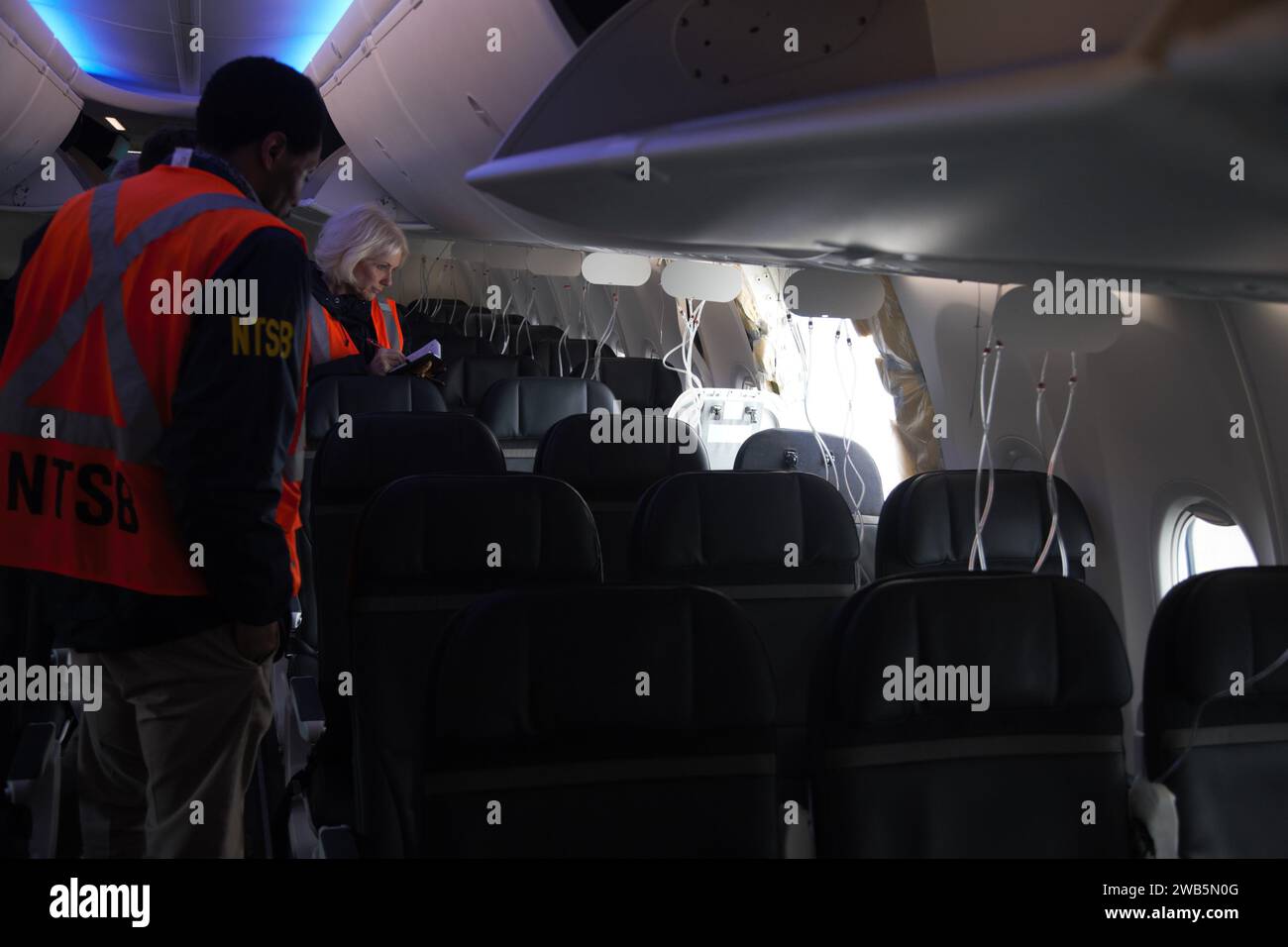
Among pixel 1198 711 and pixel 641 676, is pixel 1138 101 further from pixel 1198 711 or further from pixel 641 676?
pixel 1198 711

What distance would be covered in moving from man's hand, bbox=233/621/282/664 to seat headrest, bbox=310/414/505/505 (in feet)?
6.20

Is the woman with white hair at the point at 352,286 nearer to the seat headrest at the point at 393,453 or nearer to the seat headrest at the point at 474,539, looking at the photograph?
the seat headrest at the point at 393,453

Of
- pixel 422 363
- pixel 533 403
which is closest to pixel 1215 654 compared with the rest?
pixel 422 363

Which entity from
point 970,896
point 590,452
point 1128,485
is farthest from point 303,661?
point 1128,485

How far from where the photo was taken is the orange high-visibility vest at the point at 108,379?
205 cm

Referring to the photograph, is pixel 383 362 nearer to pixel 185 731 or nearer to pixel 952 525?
pixel 952 525

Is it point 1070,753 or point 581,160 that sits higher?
point 581,160

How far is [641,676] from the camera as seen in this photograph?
2125 mm

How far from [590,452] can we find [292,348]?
2695mm

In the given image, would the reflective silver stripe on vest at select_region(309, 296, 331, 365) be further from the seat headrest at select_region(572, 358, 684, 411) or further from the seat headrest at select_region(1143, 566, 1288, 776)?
the seat headrest at select_region(572, 358, 684, 411)

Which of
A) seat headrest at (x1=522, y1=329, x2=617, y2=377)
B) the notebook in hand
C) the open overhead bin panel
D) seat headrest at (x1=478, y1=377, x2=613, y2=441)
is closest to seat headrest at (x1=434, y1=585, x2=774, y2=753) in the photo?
the open overhead bin panel

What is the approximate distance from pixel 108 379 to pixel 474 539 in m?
1.21

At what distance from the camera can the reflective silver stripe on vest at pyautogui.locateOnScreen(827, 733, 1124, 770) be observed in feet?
7.05

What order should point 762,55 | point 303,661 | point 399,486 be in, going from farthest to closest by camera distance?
point 303,661, point 399,486, point 762,55
